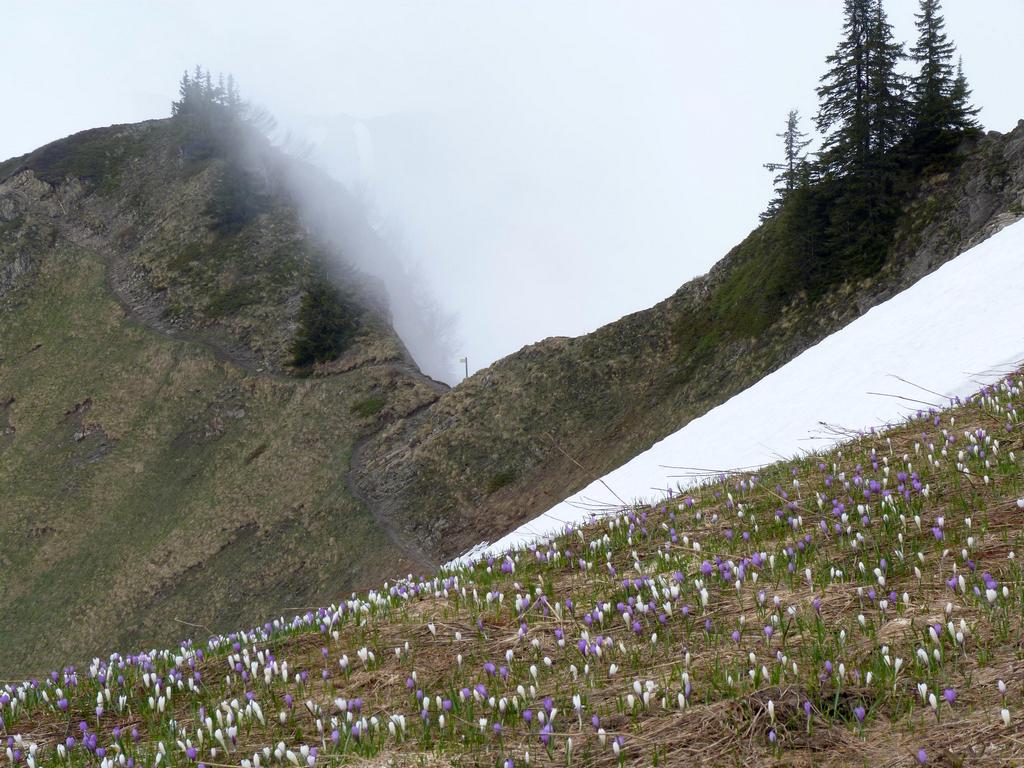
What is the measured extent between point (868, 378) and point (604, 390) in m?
27.2

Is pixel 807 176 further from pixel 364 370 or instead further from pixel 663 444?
pixel 364 370

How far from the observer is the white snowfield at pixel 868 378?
49.8 feet

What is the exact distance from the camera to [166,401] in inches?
2378

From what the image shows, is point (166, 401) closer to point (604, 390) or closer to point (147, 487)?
point (147, 487)

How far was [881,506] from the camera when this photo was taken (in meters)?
7.14

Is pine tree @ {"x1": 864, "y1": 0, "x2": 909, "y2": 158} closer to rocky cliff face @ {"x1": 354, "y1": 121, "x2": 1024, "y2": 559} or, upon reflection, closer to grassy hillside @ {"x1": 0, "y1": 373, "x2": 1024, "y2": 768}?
rocky cliff face @ {"x1": 354, "y1": 121, "x2": 1024, "y2": 559}

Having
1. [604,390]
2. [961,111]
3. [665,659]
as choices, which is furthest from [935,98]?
[665,659]

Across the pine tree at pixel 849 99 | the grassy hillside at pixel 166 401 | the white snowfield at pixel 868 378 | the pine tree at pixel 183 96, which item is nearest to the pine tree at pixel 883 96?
the pine tree at pixel 849 99

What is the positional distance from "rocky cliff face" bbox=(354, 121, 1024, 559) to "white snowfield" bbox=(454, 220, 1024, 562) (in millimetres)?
11761

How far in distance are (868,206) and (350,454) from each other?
1348 inches

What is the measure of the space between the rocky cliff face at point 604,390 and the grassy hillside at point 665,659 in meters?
25.5

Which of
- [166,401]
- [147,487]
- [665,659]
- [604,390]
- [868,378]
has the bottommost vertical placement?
[665,659]

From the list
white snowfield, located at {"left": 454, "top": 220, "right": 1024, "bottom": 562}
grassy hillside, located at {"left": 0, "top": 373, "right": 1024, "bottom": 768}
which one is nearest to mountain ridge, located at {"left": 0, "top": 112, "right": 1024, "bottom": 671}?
white snowfield, located at {"left": 454, "top": 220, "right": 1024, "bottom": 562}

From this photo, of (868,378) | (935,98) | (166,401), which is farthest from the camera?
(166,401)
